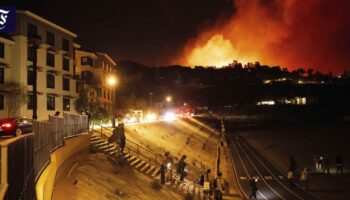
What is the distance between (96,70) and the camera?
7044cm

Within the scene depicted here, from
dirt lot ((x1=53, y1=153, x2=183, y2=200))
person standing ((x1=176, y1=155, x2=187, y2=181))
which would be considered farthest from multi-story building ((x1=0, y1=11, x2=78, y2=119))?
dirt lot ((x1=53, y1=153, x2=183, y2=200))

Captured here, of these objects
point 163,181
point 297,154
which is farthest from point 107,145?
point 297,154

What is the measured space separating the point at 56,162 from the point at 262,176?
23.3 meters

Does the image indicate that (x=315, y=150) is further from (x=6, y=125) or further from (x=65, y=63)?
(x=6, y=125)

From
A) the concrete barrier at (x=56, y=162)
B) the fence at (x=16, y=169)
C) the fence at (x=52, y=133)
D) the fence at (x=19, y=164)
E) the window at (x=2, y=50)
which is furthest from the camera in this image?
the window at (x=2, y=50)

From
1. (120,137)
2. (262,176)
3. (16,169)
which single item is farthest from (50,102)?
(16,169)

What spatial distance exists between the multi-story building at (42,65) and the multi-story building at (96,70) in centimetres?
879

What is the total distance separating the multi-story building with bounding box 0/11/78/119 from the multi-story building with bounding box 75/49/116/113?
346 inches

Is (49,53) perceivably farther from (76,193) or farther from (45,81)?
(76,193)

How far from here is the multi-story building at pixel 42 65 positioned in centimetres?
4353

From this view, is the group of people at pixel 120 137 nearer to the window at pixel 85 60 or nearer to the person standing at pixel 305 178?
the person standing at pixel 305 178

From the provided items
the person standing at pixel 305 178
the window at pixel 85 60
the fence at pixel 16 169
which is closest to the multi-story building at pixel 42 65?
the window at pixel 85 60

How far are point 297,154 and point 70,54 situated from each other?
103 ft

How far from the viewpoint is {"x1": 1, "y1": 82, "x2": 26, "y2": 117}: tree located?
41.3 m
